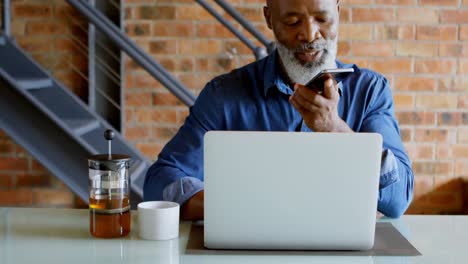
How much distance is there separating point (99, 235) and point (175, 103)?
1.87m

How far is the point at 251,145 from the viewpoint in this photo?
1.02 metres

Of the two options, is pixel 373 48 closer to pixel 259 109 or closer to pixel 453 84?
pixel 453 84

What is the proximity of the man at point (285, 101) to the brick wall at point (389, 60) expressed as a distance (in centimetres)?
118

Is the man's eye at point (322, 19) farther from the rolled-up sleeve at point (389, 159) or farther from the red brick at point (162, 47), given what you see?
the red brick at point (162, 47)

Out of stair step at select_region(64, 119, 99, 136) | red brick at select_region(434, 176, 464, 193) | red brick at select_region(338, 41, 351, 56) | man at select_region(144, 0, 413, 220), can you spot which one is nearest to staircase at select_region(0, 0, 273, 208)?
stair step at select_region(64, 119, 99, 136)

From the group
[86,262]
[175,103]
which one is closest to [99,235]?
[86,262]

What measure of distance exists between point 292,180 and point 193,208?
1.21 feet

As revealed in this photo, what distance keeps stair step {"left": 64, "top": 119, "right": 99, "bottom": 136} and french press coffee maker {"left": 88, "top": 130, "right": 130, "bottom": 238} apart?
129 cm

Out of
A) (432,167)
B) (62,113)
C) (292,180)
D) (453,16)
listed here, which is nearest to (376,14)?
(453,16)

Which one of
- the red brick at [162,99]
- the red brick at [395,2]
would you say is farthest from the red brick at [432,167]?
the red brick at [162,99]

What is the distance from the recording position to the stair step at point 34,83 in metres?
2.44

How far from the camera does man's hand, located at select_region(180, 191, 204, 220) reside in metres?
1.32

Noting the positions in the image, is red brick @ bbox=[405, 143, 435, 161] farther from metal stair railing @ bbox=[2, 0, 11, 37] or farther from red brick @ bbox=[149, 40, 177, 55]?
metal stair railing @ bbox=[2, 0, 11, 37]

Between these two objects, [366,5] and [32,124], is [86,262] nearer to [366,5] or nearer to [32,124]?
[32,124]
